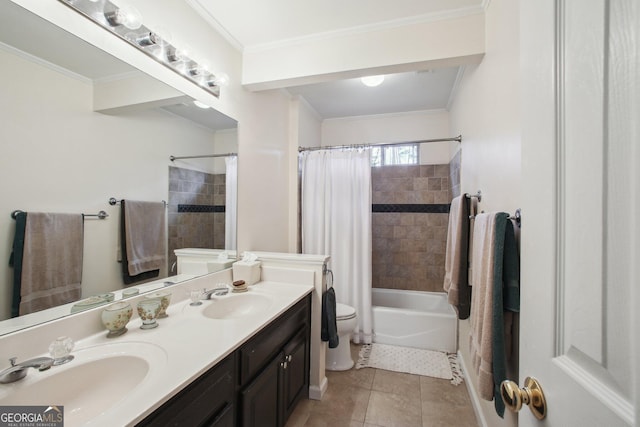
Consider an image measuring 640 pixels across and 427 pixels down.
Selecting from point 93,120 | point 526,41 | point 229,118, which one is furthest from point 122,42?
point 526,41

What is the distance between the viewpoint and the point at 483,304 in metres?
1.17

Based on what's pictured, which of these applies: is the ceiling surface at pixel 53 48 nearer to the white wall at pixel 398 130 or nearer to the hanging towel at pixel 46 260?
the hanging towel at pixel 46 260

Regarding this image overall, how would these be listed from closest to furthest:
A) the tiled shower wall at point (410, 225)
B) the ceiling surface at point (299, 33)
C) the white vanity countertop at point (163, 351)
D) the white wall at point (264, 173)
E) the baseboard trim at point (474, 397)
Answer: the white vanity countertop at point (163, 351)
the ceiling surface at point (299, 33)
the baseboard trim at point (474, 397)
the white wall at point (264, 173)
the tiled shower wall at point (410, 225)

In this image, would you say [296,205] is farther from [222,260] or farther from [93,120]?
[93,120]

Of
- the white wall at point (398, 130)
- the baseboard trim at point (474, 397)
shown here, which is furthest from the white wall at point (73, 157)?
the white wall at point (398, 130)

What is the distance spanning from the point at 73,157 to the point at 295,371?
61.0 inches

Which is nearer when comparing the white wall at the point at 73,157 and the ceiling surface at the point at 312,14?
the white wall at the point at 73,157

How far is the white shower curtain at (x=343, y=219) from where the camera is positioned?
2.69 metres

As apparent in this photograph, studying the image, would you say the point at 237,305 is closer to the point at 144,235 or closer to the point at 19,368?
the point at 144,235

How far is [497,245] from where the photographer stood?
42.5 inches

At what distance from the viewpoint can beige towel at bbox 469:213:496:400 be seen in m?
1.08

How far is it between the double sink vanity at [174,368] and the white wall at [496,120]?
3.68 feet

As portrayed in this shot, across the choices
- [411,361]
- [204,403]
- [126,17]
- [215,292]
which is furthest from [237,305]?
[411,361]

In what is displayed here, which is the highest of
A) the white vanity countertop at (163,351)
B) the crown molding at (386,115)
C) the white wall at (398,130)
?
the crown molding at (386,115)
